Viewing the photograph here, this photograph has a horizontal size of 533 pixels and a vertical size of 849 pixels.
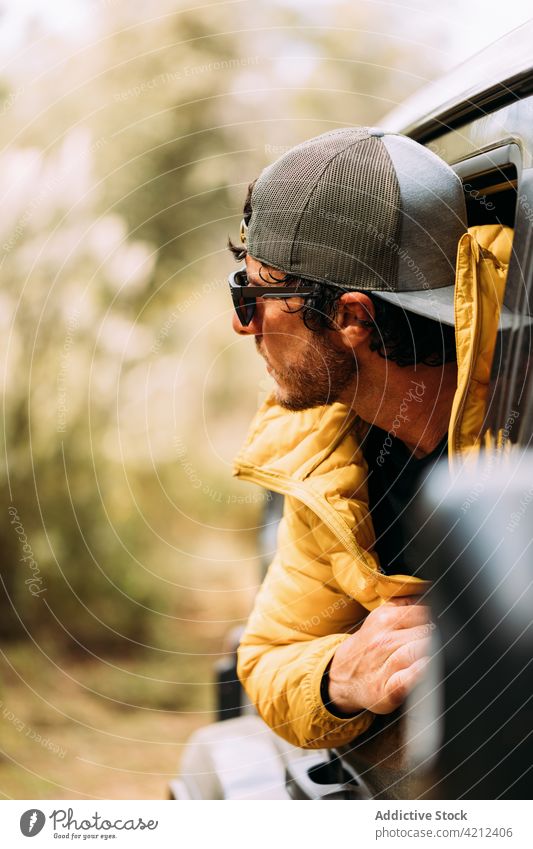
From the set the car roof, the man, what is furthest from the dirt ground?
the car roof

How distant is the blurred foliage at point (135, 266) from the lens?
2.40 meters

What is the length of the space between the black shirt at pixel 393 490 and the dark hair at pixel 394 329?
0.14 metres

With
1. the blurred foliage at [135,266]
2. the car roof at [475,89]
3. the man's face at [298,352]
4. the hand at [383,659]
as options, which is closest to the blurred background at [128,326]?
the blurred foliage at [135,266]

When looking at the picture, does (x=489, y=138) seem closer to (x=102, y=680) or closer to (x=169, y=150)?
(x=169, y=150)

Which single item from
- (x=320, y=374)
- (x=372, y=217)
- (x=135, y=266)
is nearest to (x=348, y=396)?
(x=320, y=374)

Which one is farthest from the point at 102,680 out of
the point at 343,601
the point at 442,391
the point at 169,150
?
the point at 442,391

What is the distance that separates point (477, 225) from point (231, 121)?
5.38 ft

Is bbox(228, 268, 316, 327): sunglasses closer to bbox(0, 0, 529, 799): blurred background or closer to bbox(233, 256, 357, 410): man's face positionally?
bbox(233, 256, 357, 410): man's face

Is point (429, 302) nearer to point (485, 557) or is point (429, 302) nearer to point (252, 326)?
point (252, 326)

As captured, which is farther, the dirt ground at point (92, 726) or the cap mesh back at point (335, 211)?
the dirt ground at point (92, 726)

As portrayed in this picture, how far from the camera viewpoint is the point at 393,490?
1.26m

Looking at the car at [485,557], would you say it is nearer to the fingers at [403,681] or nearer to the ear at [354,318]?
the fingers at [403,681]

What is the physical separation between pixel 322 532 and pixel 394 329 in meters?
0.35

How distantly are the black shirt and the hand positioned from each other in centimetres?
9
